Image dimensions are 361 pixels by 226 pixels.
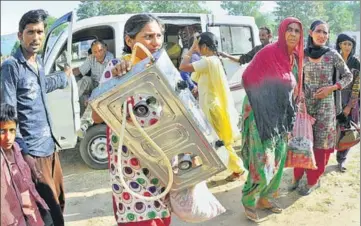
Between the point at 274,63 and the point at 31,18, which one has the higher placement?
the point at 31,18

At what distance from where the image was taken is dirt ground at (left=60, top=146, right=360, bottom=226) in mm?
3486

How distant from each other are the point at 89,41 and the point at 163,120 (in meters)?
4.14

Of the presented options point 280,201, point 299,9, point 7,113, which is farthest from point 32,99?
point 299,9

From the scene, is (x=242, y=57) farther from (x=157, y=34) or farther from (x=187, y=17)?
(x=157, y=34)

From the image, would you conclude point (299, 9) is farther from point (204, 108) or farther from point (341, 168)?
point (204, 108)

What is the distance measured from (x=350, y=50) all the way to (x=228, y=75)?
5.55 ft

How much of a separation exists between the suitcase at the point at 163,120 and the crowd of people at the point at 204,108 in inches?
3.7

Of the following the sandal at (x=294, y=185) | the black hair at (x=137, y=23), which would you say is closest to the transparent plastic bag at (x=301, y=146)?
the sandal at (x=294, y=185)

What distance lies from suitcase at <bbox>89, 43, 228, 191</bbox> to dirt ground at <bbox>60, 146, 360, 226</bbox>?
5.04 ft

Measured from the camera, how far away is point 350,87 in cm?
443

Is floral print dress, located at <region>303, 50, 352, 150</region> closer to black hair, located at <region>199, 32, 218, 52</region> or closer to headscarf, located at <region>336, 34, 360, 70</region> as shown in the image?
headscarf, located at <region>336, 34, 360, 70</region>

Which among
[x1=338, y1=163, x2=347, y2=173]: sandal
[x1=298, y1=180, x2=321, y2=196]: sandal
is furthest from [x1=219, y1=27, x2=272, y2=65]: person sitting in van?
[x1=298, y1=180, x2=321, y2=196]: sandal

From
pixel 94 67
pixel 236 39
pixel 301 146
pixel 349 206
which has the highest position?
pixel 94 67

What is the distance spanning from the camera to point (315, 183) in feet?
13.4
